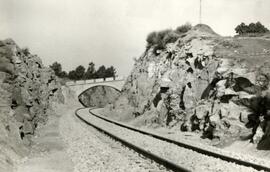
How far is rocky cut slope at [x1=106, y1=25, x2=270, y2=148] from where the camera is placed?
861 inches

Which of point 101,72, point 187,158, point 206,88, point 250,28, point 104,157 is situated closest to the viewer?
point 187,158

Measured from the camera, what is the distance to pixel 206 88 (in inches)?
1163

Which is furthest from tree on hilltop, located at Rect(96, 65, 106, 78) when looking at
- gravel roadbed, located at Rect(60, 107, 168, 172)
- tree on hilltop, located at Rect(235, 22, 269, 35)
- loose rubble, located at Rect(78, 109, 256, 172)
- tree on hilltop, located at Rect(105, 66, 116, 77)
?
loose rubble, located at Rect(78, 109, 256, 172)

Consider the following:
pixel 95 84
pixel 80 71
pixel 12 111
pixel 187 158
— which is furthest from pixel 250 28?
pixel 80 71

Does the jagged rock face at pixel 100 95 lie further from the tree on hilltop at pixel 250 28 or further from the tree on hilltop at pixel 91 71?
the tree on hilltop at pixel 250 28

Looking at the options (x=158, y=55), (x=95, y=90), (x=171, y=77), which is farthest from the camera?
(x=95, y=90)

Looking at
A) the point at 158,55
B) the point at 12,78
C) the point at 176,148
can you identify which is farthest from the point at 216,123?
the point at 158,55

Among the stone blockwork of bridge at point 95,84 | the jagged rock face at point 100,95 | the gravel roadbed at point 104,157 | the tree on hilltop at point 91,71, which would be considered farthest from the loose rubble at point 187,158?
the tree on hilltop at point 91,71

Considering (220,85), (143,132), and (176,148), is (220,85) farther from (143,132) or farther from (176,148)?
(176,148)

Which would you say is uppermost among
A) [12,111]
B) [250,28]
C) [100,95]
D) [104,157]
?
[250,28]

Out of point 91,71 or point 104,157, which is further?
point 91,71

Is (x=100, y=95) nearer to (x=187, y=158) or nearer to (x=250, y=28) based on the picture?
(x=250, y=28)

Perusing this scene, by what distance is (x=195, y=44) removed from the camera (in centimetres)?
3575

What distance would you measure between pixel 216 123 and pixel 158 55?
2293cm
